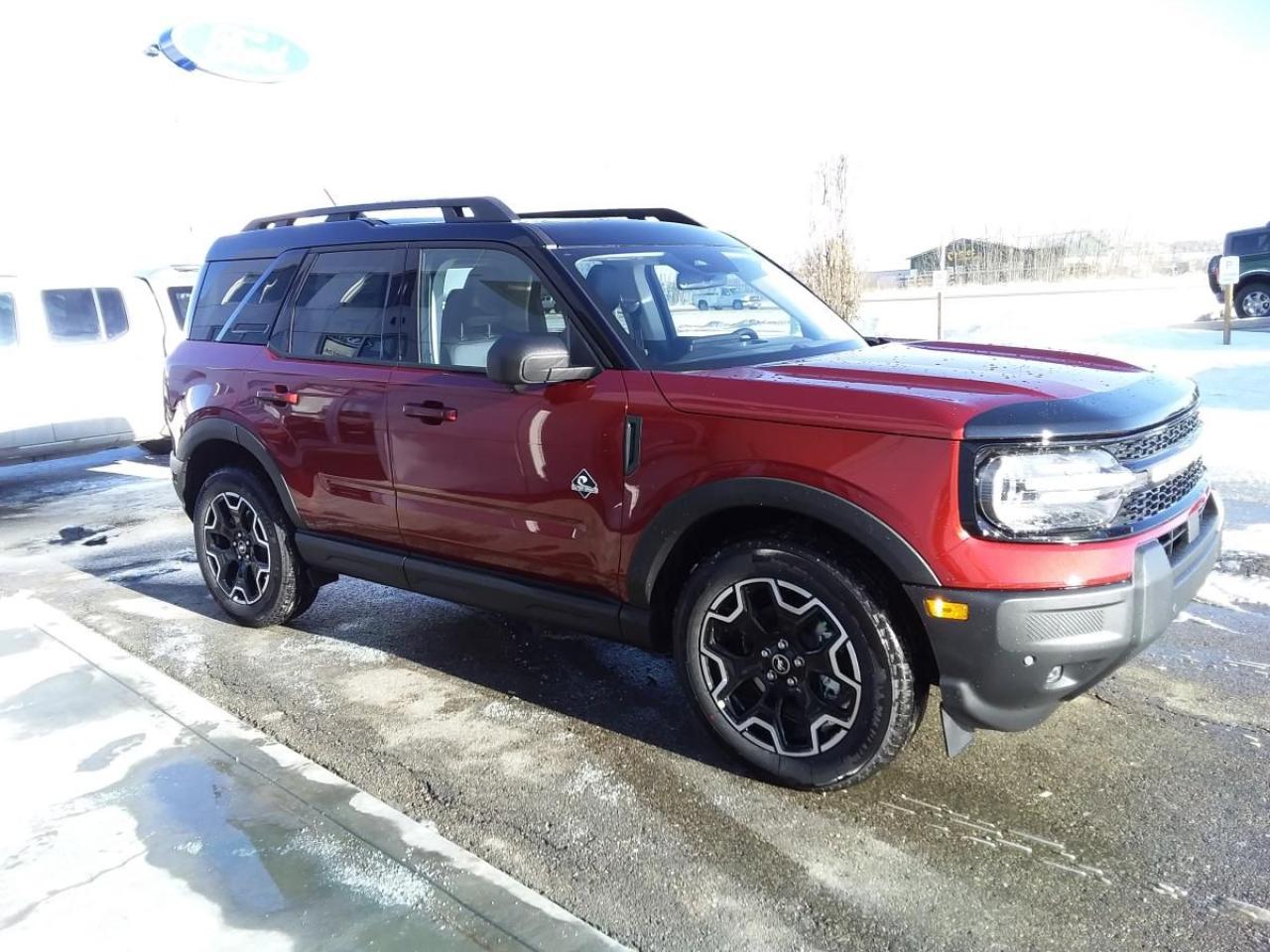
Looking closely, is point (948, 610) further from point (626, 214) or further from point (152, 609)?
point (152, 609)

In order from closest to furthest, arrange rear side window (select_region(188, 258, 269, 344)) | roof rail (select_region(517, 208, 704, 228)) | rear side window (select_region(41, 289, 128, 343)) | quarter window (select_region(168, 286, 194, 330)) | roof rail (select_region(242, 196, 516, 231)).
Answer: roof rail (select_region(242, 196, 516, 231))
roof rail (select_region(517, 208, 704, 228))
rear side window (select_region(188, 258, 269, 344))
rear side window (select_region(41, 289, 128, 343))
quarter window (select_region(168, 286, 194, 330))

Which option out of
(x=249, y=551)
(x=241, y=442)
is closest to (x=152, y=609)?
(x=249, y=551)

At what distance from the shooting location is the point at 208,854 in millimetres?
2779

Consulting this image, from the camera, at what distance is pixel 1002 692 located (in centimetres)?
273

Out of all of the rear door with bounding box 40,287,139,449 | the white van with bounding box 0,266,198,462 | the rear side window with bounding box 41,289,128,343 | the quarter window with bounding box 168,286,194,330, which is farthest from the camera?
the quarter window with bounding box 168,286,194,330

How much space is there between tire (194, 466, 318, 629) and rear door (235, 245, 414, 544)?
291mm

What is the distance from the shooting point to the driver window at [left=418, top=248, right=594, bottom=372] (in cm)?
367

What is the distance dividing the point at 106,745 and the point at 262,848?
3.46 feet

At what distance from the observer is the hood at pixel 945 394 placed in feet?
8.79

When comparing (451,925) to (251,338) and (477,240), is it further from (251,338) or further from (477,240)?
(251,338)

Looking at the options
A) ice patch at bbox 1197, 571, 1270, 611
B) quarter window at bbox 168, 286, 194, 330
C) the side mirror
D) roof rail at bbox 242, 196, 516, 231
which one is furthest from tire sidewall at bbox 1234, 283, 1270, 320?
the side mirror

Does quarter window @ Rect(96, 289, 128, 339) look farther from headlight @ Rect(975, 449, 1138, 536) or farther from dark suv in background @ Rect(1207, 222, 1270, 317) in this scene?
dark suv in background @ Rect(1207, 222, 1270, 317)

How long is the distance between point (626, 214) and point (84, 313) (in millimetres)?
7534

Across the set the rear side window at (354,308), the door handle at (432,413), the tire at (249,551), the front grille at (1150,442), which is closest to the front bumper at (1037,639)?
the front grille at (1150,442)
